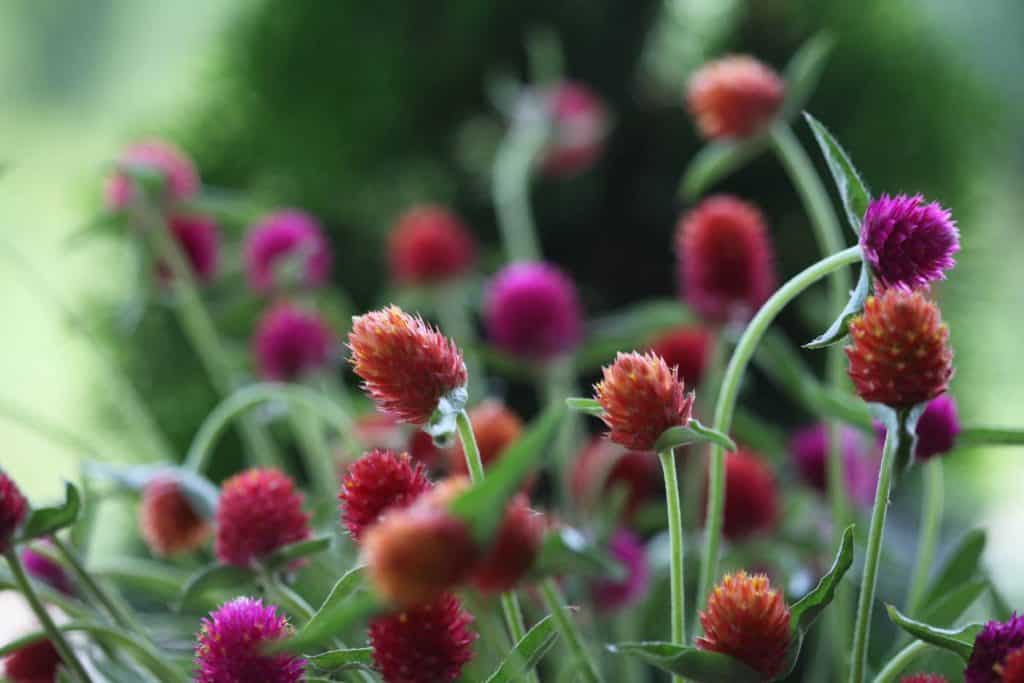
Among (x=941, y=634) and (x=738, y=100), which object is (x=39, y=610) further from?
(x=738, y=100)

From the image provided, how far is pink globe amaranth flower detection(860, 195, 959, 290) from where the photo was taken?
11.3 inches

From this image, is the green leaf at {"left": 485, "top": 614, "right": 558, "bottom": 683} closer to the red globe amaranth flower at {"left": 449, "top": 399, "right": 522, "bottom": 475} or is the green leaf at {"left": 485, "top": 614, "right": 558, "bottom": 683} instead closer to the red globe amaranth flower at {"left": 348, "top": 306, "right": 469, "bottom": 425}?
the red globe amaranth flower at {"left": 348, "top": 306, "right": 469, "bottom": 425}

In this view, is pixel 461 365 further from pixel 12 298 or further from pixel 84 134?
pixel 12 298

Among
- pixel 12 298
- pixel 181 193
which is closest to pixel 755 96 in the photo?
pixel 181 193

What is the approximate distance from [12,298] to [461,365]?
2899 millimetres

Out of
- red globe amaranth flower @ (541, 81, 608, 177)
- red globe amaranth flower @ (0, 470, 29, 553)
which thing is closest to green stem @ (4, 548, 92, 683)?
red globe amaranth flower @ (0, 470, 29, 553)

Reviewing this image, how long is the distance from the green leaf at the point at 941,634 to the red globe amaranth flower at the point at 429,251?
510 mm

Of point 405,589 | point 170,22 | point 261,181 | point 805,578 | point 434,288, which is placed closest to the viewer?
point 405,589

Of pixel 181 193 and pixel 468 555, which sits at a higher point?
pixel 181 193

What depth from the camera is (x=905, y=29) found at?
99cm

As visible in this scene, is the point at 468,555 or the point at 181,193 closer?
the point at 468,555

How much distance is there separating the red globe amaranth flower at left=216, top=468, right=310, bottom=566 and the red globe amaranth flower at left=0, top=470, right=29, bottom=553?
0.20 feet

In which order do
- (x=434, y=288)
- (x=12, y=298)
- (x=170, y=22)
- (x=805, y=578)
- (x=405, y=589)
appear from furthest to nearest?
(x=12, y=298) → (x=170, y=22) → (x=434, y=288) → (x=805, y=578) → (x=405, y=589)

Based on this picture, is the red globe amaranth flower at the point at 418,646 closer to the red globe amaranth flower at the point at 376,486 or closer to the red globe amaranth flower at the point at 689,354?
the red globe amaranth flower at the point at 376,486
